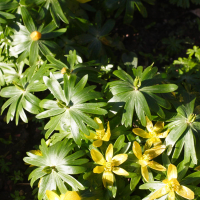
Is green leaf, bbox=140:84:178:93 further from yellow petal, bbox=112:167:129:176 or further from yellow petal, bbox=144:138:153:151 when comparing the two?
yellow petal, bbox=112:167:129:176

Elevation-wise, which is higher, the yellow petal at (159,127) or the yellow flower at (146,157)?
the yellow petal at (159,127)

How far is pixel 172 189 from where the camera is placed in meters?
1.59

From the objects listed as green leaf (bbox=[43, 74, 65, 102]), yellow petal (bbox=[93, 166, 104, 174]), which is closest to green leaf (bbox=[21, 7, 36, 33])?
green leaf (bbox=[43, 74, 65, 102])

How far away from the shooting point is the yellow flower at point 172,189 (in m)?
1.58

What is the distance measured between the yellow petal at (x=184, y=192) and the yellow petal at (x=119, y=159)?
18.0 inches

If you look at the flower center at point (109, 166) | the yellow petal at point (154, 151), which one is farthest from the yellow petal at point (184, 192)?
the flower center at point (109, 166)

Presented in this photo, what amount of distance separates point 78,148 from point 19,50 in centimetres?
116

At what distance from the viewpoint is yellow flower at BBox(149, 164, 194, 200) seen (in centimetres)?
158

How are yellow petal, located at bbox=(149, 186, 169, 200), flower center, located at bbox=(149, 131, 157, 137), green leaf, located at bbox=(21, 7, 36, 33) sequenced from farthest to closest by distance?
green leaf, located at bbox=(21, 7, 36, 33) < flower center, located at bbox=(149, 131, 157, 137) < yellow petal, located at bbox=(149, 186, 169, 200)

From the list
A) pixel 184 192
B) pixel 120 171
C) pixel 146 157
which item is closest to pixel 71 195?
pixel 120 171

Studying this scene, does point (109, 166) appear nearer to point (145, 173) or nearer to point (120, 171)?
point (120, 171)

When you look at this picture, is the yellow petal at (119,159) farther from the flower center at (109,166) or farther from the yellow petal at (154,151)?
the yellow petal at (154,151)

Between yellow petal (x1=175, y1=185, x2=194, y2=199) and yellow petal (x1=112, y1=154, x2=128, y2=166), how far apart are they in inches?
18.0

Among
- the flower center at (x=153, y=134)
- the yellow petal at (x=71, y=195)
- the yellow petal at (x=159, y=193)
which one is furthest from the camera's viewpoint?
the flower center at (x=153, y=134)
